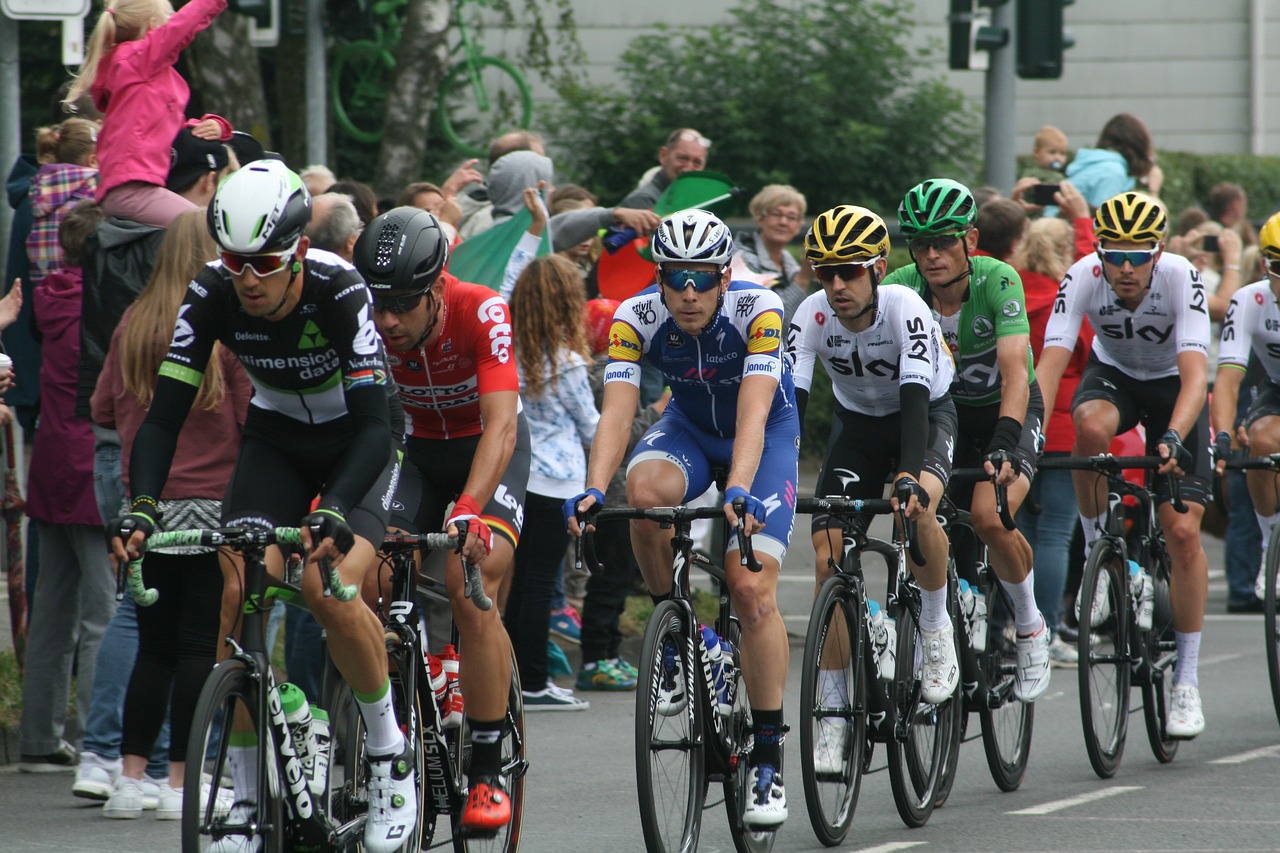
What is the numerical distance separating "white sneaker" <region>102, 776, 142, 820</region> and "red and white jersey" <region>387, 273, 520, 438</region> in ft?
5.63

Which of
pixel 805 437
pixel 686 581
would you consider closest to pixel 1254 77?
pixel 805 437

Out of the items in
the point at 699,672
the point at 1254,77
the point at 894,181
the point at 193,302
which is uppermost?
the point at 1254,77

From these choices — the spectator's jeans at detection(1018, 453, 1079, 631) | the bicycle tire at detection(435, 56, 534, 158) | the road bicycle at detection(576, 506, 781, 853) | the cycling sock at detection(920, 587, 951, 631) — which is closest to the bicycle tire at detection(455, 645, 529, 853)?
the road bicycle at detection(576, 506, 781, 853)

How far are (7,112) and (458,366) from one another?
11.6 feet

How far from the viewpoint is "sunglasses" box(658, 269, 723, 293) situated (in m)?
6.18

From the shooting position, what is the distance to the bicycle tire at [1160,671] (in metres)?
7.98

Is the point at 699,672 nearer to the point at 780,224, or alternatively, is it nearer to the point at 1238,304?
the point at 1238,304

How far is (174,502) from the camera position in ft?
21.6

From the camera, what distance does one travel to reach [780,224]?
35.6 feet

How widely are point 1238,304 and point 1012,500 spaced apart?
2138 millimetres

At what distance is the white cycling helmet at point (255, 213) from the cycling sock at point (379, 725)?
1.33m

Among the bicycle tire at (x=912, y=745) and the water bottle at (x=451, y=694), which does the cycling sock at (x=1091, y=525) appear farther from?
the water bottle at (x=451, y=694)

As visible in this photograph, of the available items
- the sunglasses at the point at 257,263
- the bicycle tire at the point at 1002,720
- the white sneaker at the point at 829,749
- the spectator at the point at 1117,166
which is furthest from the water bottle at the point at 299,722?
the spectator at the point at 1117,166

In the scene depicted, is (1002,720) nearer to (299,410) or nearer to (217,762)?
(299,410)
